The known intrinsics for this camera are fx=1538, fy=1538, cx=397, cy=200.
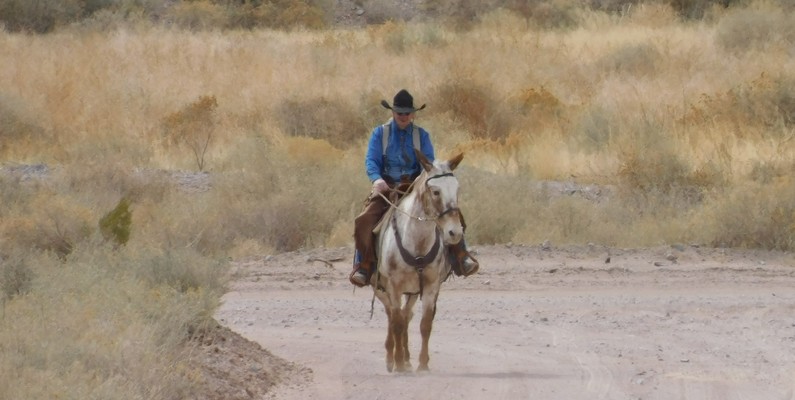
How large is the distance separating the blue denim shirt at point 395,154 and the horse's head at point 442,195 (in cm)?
80

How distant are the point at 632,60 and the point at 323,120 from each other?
991 cm

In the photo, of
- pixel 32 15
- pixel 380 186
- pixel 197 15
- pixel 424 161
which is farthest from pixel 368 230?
pixel 197 15

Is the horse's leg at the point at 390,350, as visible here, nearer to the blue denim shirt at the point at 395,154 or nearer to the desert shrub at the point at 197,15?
the blue denim shirt at the point at 395,154

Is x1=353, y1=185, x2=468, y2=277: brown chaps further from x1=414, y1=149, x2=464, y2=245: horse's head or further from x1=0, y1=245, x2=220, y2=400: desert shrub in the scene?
x1=0, y1=245, x2=220, y2=400: desert shrub

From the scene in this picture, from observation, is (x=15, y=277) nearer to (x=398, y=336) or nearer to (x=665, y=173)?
(x=398, y=336)

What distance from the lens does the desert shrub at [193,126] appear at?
29047 mm

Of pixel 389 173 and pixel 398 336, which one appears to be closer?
pixel 398 336

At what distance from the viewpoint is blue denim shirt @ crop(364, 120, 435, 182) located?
13156 mm

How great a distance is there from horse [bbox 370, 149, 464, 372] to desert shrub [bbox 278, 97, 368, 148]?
17069 mm

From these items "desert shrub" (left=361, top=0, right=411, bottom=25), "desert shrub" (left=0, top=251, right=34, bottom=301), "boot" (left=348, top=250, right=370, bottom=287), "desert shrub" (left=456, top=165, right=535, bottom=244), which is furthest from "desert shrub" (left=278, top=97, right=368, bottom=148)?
"desert shrub" (left=361, top=0, right=411, bottom=25)

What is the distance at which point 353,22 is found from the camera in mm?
61125

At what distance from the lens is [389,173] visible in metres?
13.3

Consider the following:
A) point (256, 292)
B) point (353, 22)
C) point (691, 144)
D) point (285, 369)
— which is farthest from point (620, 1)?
point (285, 369)

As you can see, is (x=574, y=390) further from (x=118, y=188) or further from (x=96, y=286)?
(x=118, y=188)
